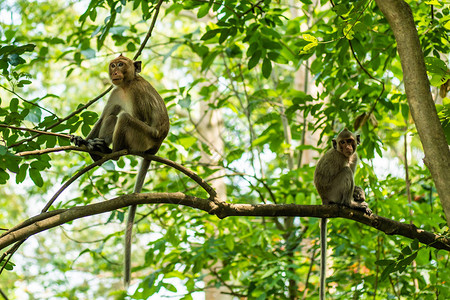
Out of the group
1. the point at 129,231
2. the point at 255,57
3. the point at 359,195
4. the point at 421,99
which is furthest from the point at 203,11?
the point at 421,99

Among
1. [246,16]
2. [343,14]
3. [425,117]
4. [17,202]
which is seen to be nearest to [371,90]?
[246,16]

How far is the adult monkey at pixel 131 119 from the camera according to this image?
5.18m

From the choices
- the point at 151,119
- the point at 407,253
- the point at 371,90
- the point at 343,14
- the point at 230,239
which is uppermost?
the point at 371,90

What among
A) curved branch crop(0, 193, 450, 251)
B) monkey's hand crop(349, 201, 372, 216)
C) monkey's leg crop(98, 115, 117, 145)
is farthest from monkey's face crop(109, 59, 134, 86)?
monkey's hand crop(349, 201, 372, 216)

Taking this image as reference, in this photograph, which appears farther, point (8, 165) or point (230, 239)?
point (230, 239)

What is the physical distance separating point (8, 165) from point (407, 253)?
3.03 metres

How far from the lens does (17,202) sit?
20.0 m

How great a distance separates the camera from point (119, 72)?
18.5 feet

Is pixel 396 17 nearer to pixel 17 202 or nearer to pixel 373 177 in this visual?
pixel 373 177

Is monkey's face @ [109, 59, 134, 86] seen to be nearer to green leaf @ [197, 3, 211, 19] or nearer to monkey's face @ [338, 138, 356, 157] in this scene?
A: green leaf @ [197, 3, 211, 19]

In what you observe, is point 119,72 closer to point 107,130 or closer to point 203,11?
point 107,130

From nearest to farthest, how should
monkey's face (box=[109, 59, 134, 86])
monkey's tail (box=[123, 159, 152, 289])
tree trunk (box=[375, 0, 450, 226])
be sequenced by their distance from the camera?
tree trunk (box=[375, 0, 450, 226]) < monkey's tail (box=[123, 159, 152, 289]) < monkey's face (box=[109, 59, 134, 86])

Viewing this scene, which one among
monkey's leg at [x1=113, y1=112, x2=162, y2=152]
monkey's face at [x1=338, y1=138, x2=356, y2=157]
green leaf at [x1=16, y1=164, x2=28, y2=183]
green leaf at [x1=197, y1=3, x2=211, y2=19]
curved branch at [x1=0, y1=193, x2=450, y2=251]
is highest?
green leaf at [x1=197, y1=3, x2=211, y2=19]

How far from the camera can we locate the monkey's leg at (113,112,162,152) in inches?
204
